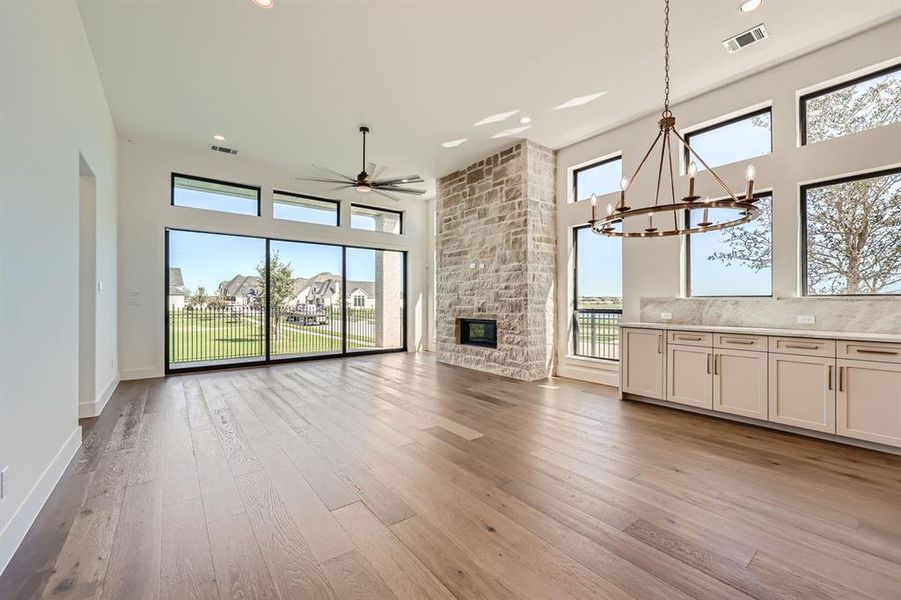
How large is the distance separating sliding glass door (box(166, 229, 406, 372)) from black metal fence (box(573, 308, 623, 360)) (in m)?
4.26

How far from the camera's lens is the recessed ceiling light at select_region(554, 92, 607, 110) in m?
4.45

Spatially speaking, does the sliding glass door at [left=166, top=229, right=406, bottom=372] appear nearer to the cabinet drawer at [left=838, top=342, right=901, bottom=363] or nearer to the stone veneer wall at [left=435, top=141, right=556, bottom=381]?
the stone veneer wall at [left=435, top=141, right=556, bottom=381]

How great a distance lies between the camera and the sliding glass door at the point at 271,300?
20.5 ft

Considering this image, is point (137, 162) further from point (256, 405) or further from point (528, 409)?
point (528, 409)

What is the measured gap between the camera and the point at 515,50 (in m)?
3.61

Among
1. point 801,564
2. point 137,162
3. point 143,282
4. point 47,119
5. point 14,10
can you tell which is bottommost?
point 801,564

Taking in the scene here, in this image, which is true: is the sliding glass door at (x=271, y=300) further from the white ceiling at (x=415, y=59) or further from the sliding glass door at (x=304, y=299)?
the white ceiling at (x=415, y=59)

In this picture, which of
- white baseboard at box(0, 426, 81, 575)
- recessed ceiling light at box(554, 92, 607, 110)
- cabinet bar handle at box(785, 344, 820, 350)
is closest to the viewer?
white baseboard at box(0, 426, 81, 575)

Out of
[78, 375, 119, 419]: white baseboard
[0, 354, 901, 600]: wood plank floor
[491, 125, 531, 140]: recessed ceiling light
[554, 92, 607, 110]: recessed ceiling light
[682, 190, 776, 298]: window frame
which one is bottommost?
[0, 354, 901, 600]: wood plank floor

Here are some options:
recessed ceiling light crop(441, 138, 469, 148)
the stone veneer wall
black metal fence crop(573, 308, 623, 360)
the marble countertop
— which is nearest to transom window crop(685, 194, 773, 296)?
the marble countertop

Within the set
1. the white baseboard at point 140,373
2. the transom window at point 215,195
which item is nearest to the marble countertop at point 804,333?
the transom window at point 215,195

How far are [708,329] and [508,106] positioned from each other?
11.2 ft

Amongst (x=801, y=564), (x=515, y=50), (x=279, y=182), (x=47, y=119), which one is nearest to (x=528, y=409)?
Result: (x=801, y=564)

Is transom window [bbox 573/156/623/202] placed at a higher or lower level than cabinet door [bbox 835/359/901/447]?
higher
